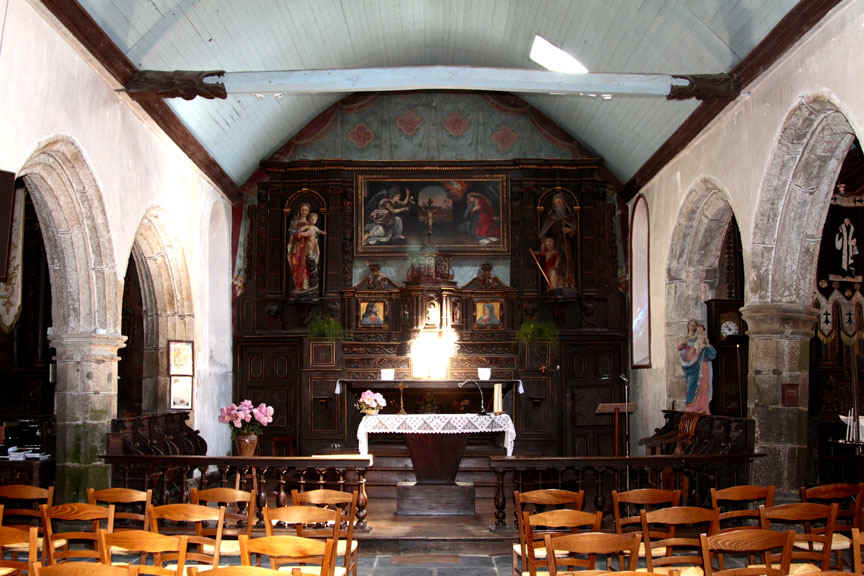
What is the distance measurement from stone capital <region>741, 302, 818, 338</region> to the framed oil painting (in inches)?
267

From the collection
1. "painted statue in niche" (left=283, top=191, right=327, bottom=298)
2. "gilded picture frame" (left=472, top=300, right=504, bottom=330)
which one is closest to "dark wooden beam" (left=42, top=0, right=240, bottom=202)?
"painted statue in niche" (left=283, top=191, right=327, bottom=298)

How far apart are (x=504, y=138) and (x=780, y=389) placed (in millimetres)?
8185

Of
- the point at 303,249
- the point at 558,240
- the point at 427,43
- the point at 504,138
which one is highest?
the point at 427,43

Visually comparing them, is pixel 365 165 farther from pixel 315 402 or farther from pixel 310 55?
pixel 315 402

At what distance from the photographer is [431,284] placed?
15703 mm

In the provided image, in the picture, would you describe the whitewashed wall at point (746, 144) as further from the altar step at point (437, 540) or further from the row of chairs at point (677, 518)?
the altar step at point (437, 540)

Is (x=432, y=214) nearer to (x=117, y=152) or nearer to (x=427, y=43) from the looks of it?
(x=427, y=43)

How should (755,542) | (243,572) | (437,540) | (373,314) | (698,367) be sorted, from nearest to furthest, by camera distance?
(243,572), (755,542), (437,540), (698,367), (373,314)

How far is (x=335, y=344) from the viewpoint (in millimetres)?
15375

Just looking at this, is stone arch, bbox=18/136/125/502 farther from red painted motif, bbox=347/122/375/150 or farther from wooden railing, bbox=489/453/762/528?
red painted motif, bbox=347/122/375/150

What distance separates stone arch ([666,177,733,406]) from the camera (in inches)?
512

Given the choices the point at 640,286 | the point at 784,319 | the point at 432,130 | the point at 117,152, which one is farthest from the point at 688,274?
the point at 117,152

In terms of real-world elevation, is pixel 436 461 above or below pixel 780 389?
below

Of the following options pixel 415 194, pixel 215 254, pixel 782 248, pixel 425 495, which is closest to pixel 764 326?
pixel 782 248
